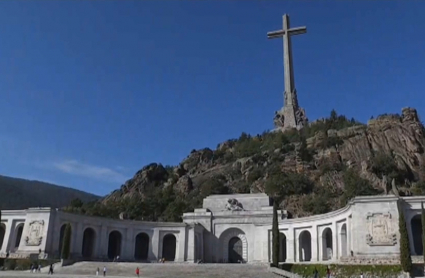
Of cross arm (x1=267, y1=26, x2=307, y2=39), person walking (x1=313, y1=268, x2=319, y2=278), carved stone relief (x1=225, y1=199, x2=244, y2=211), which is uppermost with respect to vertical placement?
cross arm (x1=267, y1=26, x2=307, y2=39)

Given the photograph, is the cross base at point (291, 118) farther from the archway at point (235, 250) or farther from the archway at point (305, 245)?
the archway at point (305, 245)

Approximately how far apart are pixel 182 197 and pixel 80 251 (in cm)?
3264

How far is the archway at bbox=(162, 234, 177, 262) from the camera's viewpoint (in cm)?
4938

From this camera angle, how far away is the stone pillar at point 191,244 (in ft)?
154

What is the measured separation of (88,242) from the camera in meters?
46.5

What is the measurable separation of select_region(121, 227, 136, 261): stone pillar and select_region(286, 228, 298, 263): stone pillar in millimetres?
17425

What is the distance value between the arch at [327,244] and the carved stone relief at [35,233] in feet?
90.4

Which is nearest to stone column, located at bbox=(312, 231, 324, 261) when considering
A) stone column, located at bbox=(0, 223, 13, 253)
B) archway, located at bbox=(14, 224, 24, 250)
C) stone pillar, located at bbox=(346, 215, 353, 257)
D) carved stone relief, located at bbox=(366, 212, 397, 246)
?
stone pillar, located at bbox=(346, 215, 353, 257)

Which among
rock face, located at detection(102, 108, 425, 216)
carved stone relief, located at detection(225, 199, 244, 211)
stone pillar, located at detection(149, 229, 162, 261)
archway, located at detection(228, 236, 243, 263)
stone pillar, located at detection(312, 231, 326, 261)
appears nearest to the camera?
stone pillar, located at detection(312, 231, 326, 261)

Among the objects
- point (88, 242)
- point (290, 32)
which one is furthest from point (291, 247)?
point (290, 32)

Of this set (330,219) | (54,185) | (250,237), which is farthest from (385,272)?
(54,185)

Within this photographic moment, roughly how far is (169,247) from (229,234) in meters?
7.38

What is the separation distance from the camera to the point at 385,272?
2734 centimetres

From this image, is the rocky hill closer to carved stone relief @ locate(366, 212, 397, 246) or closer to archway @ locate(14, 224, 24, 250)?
archway @ locate(14, 224, 24, 250)
